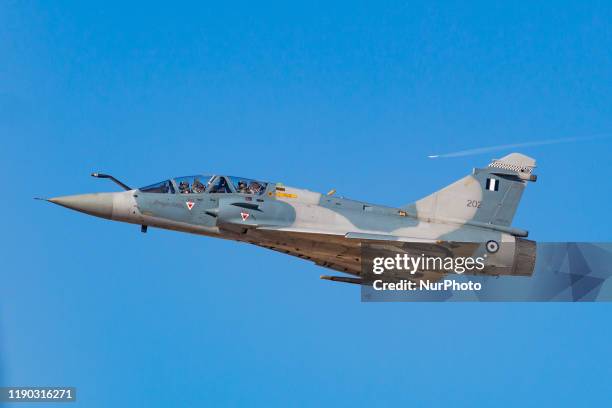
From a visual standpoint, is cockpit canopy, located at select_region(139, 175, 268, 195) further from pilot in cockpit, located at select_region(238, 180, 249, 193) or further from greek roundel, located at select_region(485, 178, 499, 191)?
greek roundel, located at select_region(485, 178, 499, 191)

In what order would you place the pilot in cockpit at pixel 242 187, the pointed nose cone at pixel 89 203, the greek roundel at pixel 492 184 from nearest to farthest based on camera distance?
the pointed nose cone at pixel 89 203 → the pilot in cockpit at pixel 242 187 → the greek roundel at pixel 492 184

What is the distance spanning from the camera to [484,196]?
33.0 meters

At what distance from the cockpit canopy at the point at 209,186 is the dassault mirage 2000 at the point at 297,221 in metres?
0.02

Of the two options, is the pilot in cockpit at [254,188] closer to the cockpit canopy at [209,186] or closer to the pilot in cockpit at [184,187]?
the cockpit canopy at [209,186]

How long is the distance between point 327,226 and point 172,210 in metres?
Answer: 3.79

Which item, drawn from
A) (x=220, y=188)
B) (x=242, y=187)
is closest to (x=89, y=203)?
(x=220, y=188)

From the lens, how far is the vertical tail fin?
32.8 m

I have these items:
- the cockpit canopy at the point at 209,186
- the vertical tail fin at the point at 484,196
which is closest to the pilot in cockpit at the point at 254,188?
the cockpit canopy at the point at 209,186

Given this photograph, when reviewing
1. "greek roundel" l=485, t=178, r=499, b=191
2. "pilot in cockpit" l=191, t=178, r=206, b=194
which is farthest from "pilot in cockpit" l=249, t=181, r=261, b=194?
"greek roundel" l=485, t=178, r=499, b=191

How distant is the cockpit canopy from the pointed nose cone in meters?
0.95

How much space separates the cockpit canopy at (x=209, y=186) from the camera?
31906 mm

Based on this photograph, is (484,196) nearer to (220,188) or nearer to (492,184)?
(492,184)

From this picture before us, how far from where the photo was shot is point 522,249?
31.9 metres

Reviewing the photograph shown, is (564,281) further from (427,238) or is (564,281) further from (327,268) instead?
(327,268)
